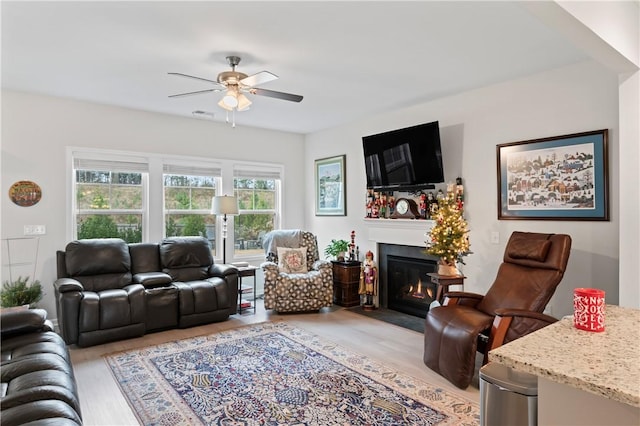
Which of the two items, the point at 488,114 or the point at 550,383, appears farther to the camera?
the point at 488,114

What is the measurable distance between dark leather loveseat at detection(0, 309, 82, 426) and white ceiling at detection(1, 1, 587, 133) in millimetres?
2027

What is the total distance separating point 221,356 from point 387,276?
8.11 ft

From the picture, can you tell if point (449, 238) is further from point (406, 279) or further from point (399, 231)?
point (406, 279)

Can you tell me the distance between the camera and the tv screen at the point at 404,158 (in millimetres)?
4207

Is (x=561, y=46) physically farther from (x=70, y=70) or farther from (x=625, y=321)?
(x=70, y=70)

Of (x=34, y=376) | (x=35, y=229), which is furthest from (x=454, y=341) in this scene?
(x=35, y=229)

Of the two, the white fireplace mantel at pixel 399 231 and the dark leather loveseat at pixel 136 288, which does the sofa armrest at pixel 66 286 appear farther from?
the white fireplace mantel at pixel 399 231

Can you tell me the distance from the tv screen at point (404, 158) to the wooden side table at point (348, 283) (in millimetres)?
1122

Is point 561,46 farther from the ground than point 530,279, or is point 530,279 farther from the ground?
point 561,46

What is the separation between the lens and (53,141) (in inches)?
169

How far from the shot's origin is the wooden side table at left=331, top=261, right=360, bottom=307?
5156 mm

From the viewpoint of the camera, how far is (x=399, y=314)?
15.8ft

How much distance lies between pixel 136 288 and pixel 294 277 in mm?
1791

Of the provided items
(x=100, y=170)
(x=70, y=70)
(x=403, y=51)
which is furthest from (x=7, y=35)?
(x=403, y=51)
